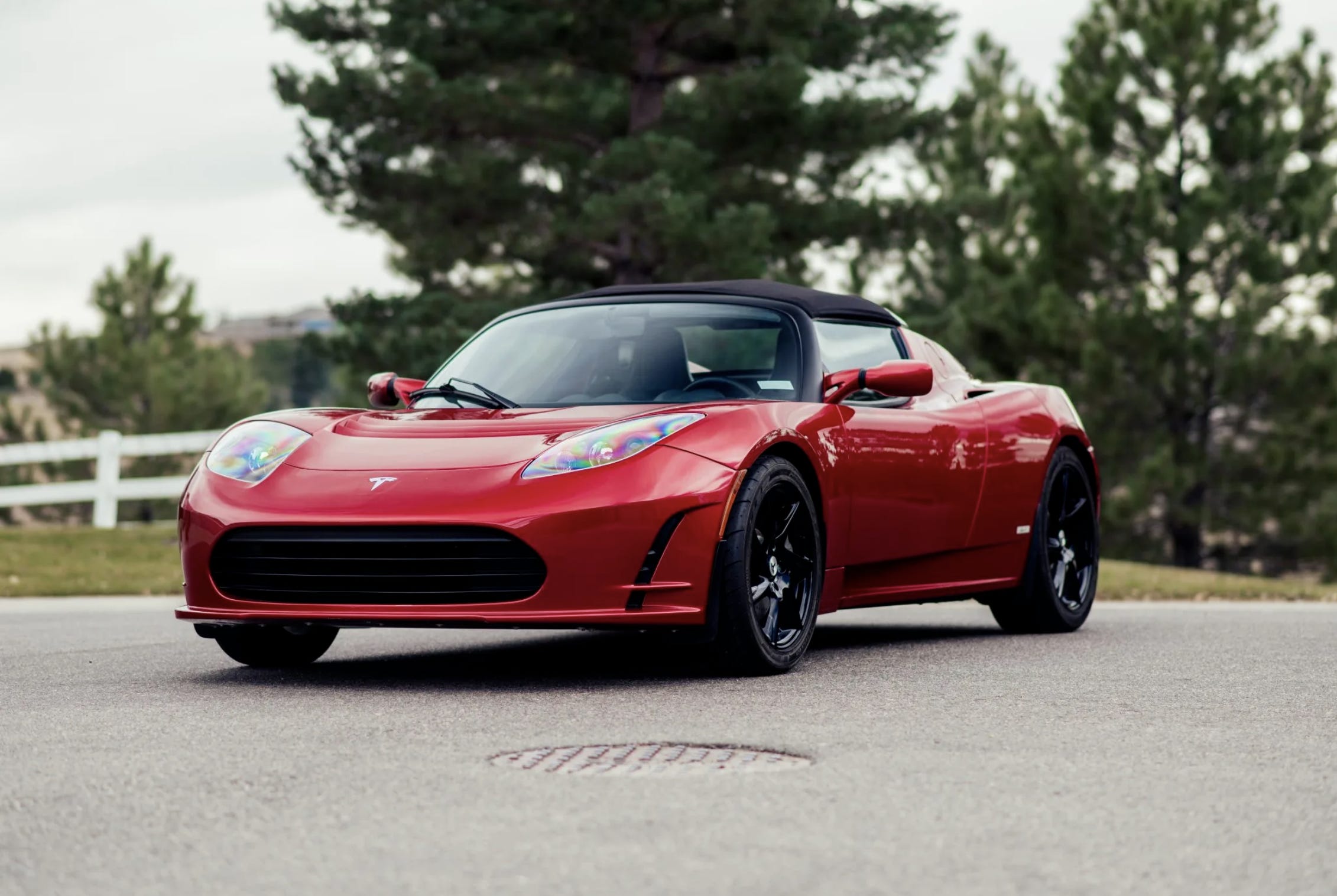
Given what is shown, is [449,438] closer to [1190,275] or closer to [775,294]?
[775,294]

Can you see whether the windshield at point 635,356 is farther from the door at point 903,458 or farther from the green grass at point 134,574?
the green grass at point 134,574

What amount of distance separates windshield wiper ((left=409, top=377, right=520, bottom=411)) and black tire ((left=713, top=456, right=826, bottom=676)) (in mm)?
1057

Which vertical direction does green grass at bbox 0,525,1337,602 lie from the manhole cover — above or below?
below

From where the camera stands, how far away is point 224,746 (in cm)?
472

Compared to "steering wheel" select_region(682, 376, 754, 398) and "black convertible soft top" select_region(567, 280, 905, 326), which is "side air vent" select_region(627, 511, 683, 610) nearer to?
"steering wheel" select_region(682, 376, 754, 398)

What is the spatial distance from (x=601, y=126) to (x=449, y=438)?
18940mm

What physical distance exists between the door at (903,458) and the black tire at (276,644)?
196 centimetres

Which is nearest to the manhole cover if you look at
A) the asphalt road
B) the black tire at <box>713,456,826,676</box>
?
the asphalt road

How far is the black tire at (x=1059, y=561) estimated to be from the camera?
27.9ft

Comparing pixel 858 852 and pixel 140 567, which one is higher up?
pixel 858 852

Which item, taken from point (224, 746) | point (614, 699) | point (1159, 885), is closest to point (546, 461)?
point (614, 699)

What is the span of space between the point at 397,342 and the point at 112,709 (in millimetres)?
18980

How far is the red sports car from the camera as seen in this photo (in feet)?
19.2

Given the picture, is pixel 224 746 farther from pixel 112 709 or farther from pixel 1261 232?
pixel 1261 232
